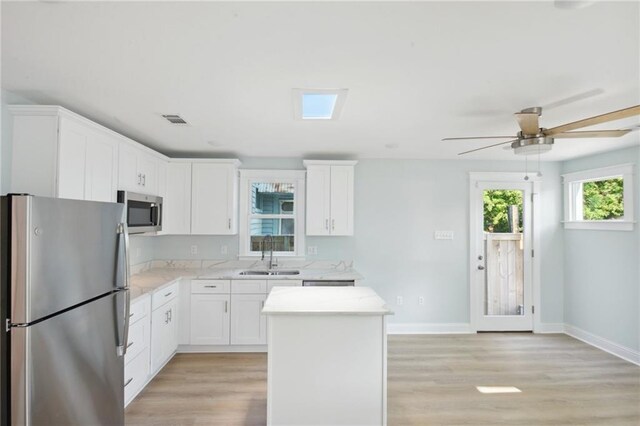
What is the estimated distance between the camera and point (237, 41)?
1.62 metres

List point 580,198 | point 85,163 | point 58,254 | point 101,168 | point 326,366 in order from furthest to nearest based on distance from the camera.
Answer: point 580,198, point 101,168, point 85,163, point 326,366, point 58,254

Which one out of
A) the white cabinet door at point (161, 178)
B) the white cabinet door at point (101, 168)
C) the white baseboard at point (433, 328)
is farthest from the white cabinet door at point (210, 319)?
the white baseboard at point (433, 328)

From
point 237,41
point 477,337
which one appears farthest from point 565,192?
point 237,41

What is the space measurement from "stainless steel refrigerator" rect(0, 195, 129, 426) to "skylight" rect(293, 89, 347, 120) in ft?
4.75

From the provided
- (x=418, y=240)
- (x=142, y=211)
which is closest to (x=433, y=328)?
(x=418, y=240)

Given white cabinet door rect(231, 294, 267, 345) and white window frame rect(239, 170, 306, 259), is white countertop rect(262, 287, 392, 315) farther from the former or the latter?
white window frame rect(239, 170, 306, 259)

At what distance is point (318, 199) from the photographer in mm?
4262

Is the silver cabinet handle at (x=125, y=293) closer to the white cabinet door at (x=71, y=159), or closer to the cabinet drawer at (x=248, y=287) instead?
the white cabinet door at (x=71, y=159)

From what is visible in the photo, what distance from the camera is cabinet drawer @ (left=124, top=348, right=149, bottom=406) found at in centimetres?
265

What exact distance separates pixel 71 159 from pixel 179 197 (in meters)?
1.80

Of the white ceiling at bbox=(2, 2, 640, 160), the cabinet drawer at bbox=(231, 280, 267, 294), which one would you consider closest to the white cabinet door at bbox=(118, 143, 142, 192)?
the white ceiling at bbox=(2, 2, 640, 160)

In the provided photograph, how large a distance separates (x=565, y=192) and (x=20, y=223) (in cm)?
572

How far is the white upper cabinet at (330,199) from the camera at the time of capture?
4.25 m

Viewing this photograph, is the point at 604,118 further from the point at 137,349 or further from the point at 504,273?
the point at 137,349
